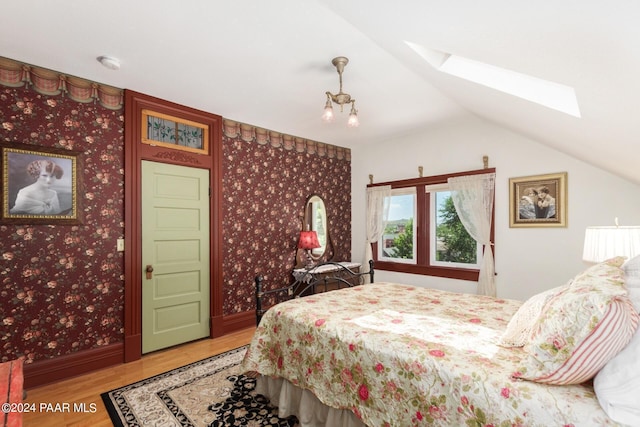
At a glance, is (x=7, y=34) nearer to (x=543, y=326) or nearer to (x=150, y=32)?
(x=150, y=32)

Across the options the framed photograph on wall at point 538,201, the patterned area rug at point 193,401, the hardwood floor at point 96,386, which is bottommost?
the hardwood floor at point 96,386

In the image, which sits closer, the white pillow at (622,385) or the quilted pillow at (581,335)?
the white pillow at (622,385)

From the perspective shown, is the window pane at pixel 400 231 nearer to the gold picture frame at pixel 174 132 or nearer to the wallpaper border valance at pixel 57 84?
the gold picture frame at pixel 174 132

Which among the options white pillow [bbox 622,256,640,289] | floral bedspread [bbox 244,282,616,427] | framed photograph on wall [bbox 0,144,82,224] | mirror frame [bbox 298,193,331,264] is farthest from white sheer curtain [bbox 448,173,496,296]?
framed photograph on wall [bbox 0,144,82,224]

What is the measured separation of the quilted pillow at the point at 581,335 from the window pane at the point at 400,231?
3.39m

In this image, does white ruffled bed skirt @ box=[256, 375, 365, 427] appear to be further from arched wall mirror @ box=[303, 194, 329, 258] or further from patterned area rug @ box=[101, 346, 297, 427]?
arched wall mirror @ box=[303, 194, 329, 258]

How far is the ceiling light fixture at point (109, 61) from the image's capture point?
2.45 m

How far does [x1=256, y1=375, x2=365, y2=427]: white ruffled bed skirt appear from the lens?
1821 millimetres

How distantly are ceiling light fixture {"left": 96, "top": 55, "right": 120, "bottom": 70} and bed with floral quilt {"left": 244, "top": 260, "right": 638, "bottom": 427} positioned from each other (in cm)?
229

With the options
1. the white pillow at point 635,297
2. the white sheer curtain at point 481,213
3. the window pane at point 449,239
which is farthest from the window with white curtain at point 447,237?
the white pillow at point 635,297

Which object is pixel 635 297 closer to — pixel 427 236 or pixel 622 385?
pixel 622 385

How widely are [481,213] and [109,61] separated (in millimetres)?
4047

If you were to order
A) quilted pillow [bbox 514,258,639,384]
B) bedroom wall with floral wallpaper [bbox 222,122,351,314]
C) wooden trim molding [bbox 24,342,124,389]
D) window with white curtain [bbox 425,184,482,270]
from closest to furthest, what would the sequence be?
quilted pillow [bbox 514,258,639,384], wooden trim molding [bbox 24,342,124,389], bedroom wall with floral wallpaper [bbox 222,122,351,314], window with white curtain [bbox 425,184,482,270]

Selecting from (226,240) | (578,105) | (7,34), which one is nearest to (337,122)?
(226,240)
